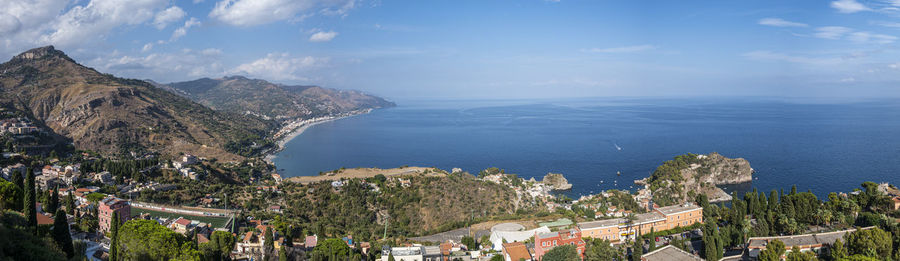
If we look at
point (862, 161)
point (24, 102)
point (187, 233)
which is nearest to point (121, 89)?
point (24, 102)

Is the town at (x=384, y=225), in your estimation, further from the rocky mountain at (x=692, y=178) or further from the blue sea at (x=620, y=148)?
the blue sea at (x=620, y=148)

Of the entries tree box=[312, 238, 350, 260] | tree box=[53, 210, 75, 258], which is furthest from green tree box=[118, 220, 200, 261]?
tree box=[312, 238, 350, 260]

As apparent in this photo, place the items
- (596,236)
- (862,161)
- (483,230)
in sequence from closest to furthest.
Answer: (596,236), (483,230), (862,161)

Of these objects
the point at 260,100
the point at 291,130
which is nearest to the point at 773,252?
the point at 291,130

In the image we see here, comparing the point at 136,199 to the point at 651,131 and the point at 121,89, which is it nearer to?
the point at 121,89

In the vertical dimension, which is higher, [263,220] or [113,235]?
[113,235]

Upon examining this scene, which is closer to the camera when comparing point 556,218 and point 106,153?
point 556,218
